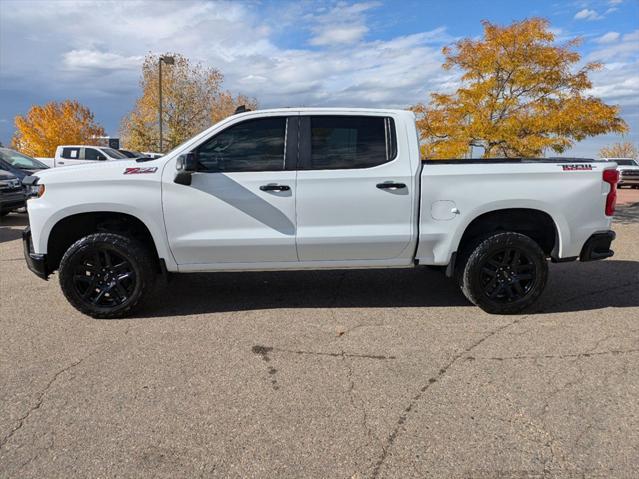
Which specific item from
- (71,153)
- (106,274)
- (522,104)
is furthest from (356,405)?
(71,153)

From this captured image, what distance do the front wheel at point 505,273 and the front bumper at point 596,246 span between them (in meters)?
0.41

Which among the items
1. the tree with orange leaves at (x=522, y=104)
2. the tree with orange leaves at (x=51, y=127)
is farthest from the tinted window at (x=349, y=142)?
the tree with orange leaves at (x=51, y=127)

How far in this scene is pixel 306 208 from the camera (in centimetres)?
447

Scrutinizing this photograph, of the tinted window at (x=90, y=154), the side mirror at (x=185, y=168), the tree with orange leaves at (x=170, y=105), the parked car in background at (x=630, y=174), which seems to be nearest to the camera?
the side mirror at (x=185, y=168)

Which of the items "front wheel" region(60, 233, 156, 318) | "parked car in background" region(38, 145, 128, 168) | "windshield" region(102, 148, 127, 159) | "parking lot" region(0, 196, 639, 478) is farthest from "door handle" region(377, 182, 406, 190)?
"windshield" region(102, 148, 127, 159)

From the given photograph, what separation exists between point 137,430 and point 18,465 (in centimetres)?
57

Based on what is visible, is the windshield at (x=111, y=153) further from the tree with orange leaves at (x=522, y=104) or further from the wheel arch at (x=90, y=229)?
the wheel arch at (x=90, y=229)

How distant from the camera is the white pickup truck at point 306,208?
4.42m

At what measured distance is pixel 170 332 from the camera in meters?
4.28

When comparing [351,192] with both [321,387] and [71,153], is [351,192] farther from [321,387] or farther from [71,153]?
[71,153]

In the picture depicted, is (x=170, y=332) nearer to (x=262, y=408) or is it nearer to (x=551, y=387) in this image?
(x=262, y=408)

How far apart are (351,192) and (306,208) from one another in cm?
42

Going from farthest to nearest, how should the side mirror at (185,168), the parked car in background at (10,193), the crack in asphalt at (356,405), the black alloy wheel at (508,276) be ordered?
the parked car in background at (10,193), the black alloy wheel at (508,276), the side mirror at (185,168), the crack in asphalt at (356,405)

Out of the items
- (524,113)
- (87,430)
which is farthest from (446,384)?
(524,113)
